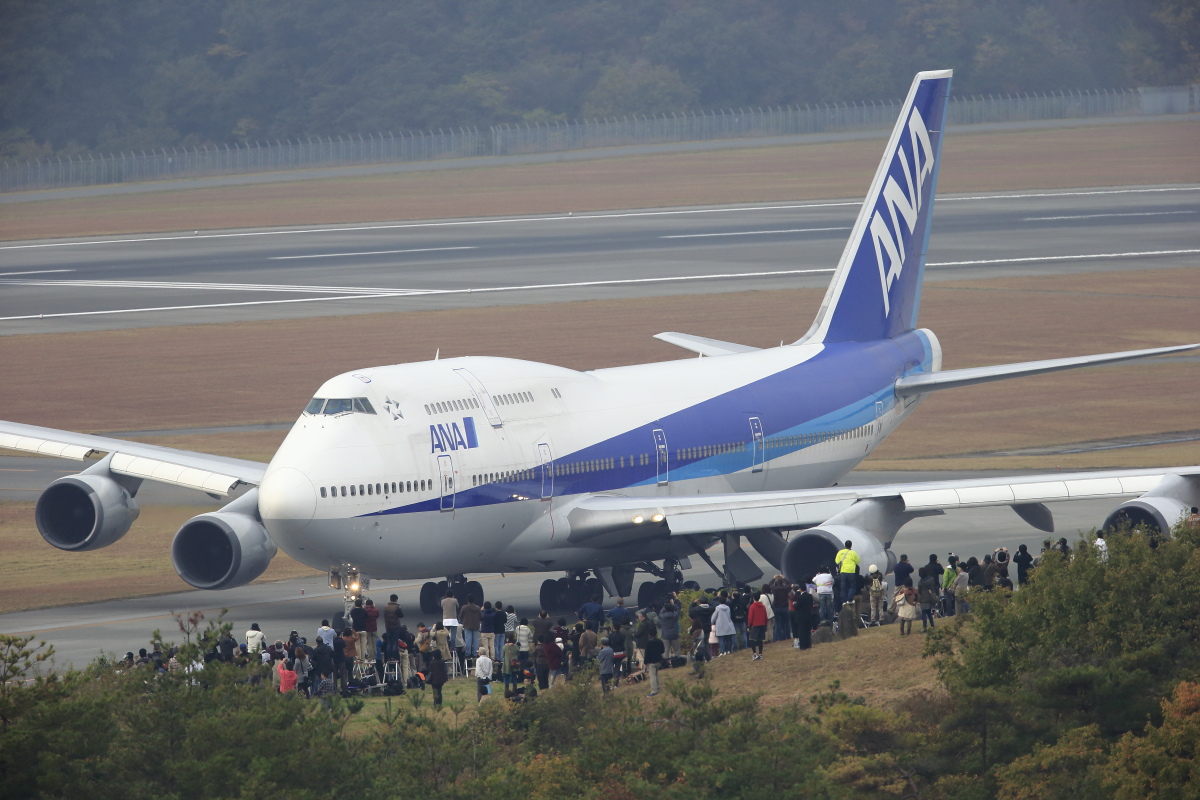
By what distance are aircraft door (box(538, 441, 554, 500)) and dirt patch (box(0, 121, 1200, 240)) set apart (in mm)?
97153

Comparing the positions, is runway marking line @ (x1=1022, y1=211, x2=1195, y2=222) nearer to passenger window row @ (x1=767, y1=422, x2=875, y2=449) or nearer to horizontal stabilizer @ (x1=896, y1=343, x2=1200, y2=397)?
A: horizontal stabilizer @ (x1=896, y1=343, x2=1200, y2=397)

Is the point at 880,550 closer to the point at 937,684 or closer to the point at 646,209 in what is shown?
the point at 937,684

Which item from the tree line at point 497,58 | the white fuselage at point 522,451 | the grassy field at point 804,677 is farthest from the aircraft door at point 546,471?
the tree line at point 497,58

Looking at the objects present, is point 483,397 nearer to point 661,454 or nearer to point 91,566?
point 661,454

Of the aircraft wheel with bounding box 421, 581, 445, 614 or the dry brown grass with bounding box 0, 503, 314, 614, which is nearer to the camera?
the aircraft wheel with bounding box 421, 581, 445, 614

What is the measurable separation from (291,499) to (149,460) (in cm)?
860

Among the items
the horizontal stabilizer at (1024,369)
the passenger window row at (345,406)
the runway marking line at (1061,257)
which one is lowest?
the horizontal stabilizer at (1024,369)

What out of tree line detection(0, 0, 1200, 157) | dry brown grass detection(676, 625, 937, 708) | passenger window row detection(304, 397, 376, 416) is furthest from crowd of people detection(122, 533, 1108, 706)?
tree line detection(0, 0, 1200, 157)

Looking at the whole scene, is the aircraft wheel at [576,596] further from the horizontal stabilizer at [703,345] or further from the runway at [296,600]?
the horizontal stabilizer at [703,345]

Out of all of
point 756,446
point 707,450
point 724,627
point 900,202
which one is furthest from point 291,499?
point 900,202

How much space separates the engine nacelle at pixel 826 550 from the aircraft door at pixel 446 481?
24.0 feet

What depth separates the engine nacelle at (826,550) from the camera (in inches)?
1442

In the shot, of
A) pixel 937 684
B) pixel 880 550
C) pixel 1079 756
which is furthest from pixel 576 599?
pixel 1079 756

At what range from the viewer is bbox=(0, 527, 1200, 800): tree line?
24.0 meters
